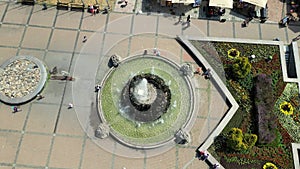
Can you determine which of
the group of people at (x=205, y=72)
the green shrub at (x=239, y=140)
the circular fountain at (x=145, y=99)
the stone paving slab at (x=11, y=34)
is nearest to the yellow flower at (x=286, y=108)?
the green shrub at (x=239, y=140)

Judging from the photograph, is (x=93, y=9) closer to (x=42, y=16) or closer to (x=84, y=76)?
(x=42, y=16)

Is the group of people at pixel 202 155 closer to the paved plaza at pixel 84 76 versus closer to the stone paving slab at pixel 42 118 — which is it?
the paved plaza at pixel 84 76

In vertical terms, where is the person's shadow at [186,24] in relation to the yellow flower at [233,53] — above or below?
above

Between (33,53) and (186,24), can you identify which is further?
(186,24)

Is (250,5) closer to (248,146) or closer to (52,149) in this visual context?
(248,146)

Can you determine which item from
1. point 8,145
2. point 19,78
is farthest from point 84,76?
point 8,145
